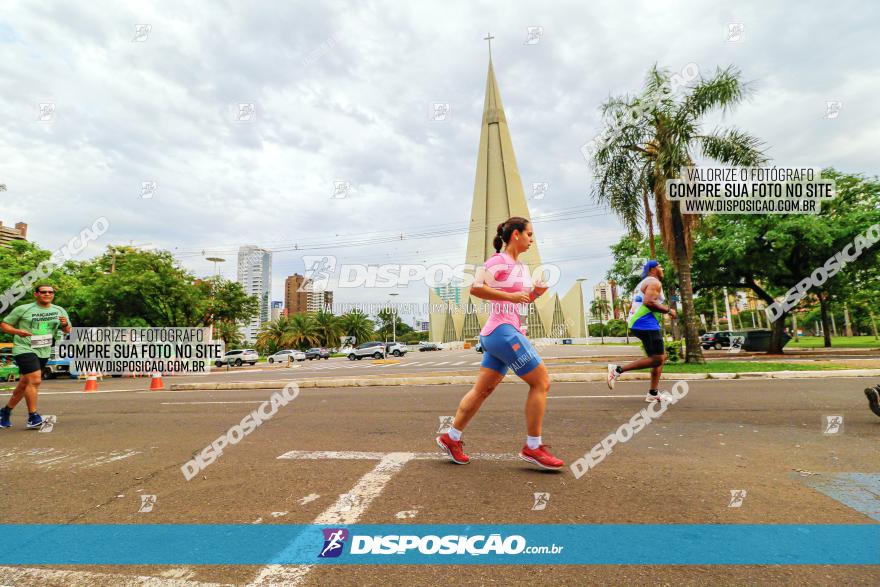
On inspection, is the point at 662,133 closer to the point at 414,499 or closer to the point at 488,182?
Result: the point at 414,499

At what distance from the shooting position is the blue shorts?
327cm

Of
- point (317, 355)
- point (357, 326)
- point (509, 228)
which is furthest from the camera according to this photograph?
point (357, 326)

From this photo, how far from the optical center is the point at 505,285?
3369 mm

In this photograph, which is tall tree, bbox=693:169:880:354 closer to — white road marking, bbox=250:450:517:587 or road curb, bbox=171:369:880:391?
road curb, bbox=171:369:880:391

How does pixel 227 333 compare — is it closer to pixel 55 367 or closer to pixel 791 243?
pixel 55 367

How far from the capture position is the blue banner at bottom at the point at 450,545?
1.93 meters

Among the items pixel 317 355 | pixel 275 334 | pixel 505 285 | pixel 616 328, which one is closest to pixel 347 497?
pixel 505 285

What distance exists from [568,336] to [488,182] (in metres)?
38.7

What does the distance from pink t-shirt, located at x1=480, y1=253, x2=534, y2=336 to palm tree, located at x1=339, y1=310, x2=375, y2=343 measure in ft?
219

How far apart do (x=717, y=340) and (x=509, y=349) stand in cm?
3810

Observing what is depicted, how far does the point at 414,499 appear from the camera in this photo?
2.63 metres

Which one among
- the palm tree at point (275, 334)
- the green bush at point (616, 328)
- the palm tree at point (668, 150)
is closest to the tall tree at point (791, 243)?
the palm tree at point (668, 150)

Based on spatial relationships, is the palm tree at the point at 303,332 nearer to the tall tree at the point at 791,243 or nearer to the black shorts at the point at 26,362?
the tall tree at the point at 791,243

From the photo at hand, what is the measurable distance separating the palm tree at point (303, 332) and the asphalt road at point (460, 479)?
188 ft
